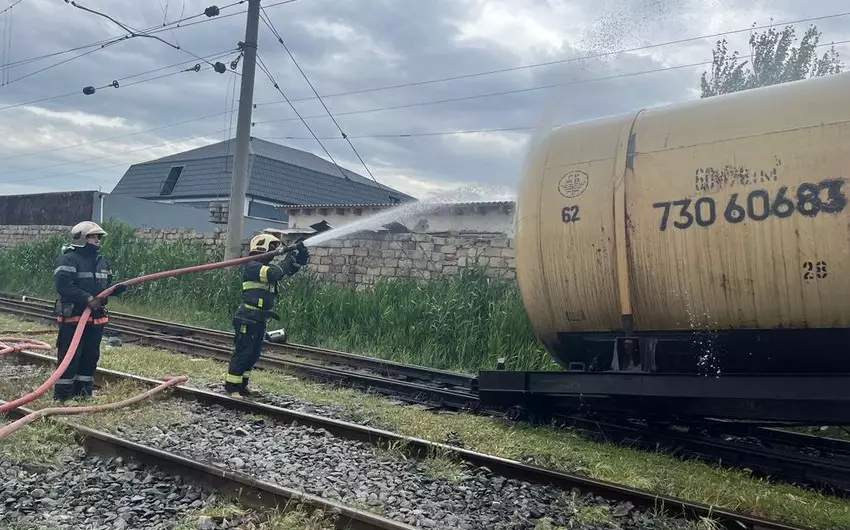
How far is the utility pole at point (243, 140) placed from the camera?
614 inches

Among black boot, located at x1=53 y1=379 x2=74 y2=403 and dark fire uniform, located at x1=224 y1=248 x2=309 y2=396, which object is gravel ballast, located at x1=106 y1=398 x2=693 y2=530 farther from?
black boot, located at x1=53 y1=379 x2=74 y2=403

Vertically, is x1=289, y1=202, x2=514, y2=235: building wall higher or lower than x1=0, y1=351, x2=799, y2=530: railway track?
higher

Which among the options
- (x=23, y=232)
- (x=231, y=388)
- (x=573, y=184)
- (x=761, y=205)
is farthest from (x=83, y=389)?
(x=23, y=232)

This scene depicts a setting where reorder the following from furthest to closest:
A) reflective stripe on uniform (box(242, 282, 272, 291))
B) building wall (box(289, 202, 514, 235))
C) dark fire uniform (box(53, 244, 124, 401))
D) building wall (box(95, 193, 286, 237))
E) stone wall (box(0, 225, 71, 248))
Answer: building wall (box(95, 193, 286, 237)) → stone wall (box(0, 225, 71, 248)) → building wall (box(289, 202, 514, 235)) → reflective stripe on uniform (box(242, 282, 272, 291)) → dark fire uniform (box(53, 244, 124, 401))

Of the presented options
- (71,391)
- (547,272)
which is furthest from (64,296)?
(547,272)

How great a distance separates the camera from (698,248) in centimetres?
512

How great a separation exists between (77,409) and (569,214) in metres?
4.78

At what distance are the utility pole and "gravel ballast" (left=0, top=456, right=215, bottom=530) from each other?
10915 mm

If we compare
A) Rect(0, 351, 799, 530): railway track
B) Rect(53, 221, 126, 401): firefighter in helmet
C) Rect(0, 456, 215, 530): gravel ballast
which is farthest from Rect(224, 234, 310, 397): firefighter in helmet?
Rect(0, 456, 215, 530): gravel ballast

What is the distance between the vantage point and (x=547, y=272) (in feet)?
19.9

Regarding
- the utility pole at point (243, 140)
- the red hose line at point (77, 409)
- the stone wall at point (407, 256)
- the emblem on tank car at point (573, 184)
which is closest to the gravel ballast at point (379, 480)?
the red hose line at point (77, 409)

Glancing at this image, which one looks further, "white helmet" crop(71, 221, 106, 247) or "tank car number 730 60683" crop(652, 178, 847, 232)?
"white helmet" crop(71, 221, 106, 247)

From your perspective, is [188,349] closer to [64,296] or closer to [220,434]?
[64,296]

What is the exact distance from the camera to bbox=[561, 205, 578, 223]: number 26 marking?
5.80 metres
